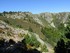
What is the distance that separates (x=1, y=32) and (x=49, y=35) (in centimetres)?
5948

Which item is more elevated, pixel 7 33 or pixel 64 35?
pixel 7 33

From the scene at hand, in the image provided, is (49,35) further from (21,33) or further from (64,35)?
(64,35)

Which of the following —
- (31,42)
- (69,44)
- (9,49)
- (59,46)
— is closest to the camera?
(69,44)

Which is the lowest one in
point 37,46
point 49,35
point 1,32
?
point 37,46

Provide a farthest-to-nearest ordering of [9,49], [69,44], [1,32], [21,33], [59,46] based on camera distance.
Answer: [21,33] < [1,32] < [9,49] < [59,46] < [69,44]

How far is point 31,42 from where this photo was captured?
82125 mm

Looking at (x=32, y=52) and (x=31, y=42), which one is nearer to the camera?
(x=32, y=52)

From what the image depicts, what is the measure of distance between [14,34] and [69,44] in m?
50.1

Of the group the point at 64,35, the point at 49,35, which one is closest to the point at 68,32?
the point at 64,35

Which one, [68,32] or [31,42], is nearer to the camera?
[68,32]

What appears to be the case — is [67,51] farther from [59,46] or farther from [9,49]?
[9,49]

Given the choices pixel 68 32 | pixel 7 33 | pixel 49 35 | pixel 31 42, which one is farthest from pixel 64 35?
pixel 49 35

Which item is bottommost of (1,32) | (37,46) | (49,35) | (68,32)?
(68,32)

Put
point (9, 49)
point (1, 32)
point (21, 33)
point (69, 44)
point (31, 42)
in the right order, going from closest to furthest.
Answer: point (69, 44), point (9, 49), point (31, 42), point (1, 32), point (21, 33)
